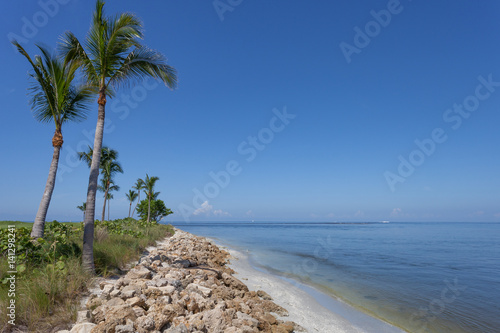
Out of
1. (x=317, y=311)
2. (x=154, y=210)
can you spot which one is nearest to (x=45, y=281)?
(x=317, y=311)

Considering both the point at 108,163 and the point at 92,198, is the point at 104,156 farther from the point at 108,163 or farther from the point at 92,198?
the point at 92,198

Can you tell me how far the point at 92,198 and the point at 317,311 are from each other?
23.0ft

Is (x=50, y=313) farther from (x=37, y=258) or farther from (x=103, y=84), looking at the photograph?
(x=103, y=84)

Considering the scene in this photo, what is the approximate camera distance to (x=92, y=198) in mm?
6688

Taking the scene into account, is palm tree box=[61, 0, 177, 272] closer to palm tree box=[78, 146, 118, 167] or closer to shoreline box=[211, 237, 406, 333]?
shoreline box=[211, 237, 406, 333]

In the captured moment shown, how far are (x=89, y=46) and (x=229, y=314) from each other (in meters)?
8.27

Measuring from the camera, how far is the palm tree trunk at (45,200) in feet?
24.9

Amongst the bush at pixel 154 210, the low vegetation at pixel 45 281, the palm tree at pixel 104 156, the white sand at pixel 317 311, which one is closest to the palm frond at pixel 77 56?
the low vegetation at pixel 45 281

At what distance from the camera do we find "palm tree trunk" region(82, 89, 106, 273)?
6.20 metres

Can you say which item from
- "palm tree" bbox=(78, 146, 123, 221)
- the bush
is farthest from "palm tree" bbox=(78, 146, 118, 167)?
the bush

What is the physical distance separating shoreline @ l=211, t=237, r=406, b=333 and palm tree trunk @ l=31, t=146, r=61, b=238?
23.3 ft

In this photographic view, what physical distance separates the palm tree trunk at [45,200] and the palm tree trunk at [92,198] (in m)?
2.32

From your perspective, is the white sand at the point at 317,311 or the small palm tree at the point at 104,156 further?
the small palm tree at the point at 104,156

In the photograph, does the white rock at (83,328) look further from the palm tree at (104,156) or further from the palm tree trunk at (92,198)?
the palm tree at (104,156)
